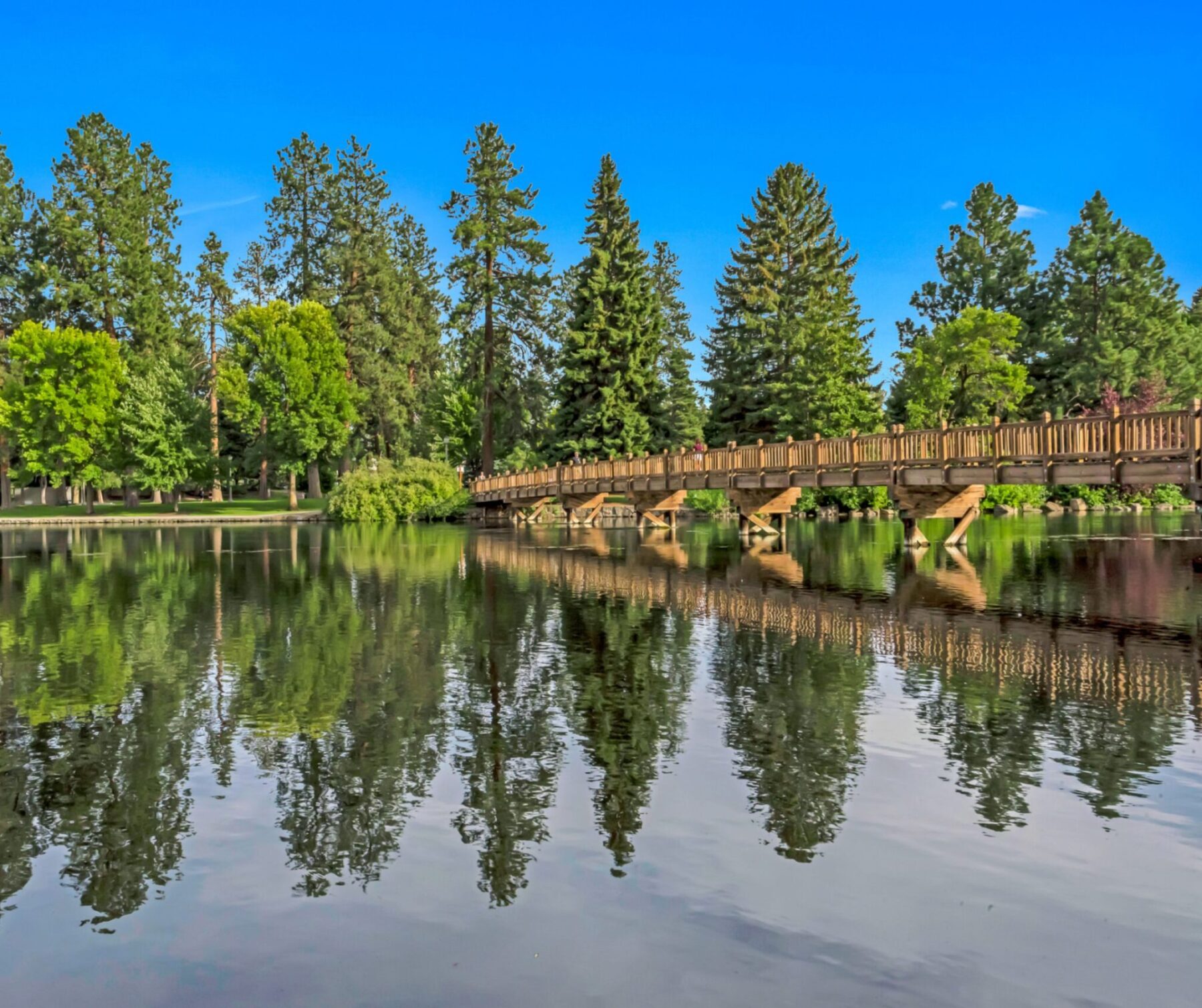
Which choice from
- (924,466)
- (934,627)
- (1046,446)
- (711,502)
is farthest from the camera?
(711,502)

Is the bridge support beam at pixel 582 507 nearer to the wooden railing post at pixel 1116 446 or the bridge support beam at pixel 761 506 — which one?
the bridge support beam at pixel 761 506

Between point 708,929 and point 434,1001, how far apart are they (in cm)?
130

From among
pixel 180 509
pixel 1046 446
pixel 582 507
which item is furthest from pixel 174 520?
pixel 1046 446

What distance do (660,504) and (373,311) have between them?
38.6 metres

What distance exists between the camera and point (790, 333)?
194 ft

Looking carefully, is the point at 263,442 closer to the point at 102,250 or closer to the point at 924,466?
the point at 102,250

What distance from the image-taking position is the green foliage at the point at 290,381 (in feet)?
213

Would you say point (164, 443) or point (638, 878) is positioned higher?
point (164, 443)

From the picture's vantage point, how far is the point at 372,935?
16.3 feet

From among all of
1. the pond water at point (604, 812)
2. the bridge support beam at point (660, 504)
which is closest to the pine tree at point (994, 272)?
the bridge support beam at point (660, 504)

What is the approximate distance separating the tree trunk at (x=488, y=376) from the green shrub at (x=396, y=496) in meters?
5.78

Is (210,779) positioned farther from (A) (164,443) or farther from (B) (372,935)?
(A) (164,443)

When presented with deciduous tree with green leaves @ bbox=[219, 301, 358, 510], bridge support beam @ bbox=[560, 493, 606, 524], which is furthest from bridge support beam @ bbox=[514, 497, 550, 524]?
deciduous tree with green leaves @ bbox=[219, 301, 358, 510]

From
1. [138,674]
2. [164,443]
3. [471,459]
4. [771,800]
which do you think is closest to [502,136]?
[471,459]
